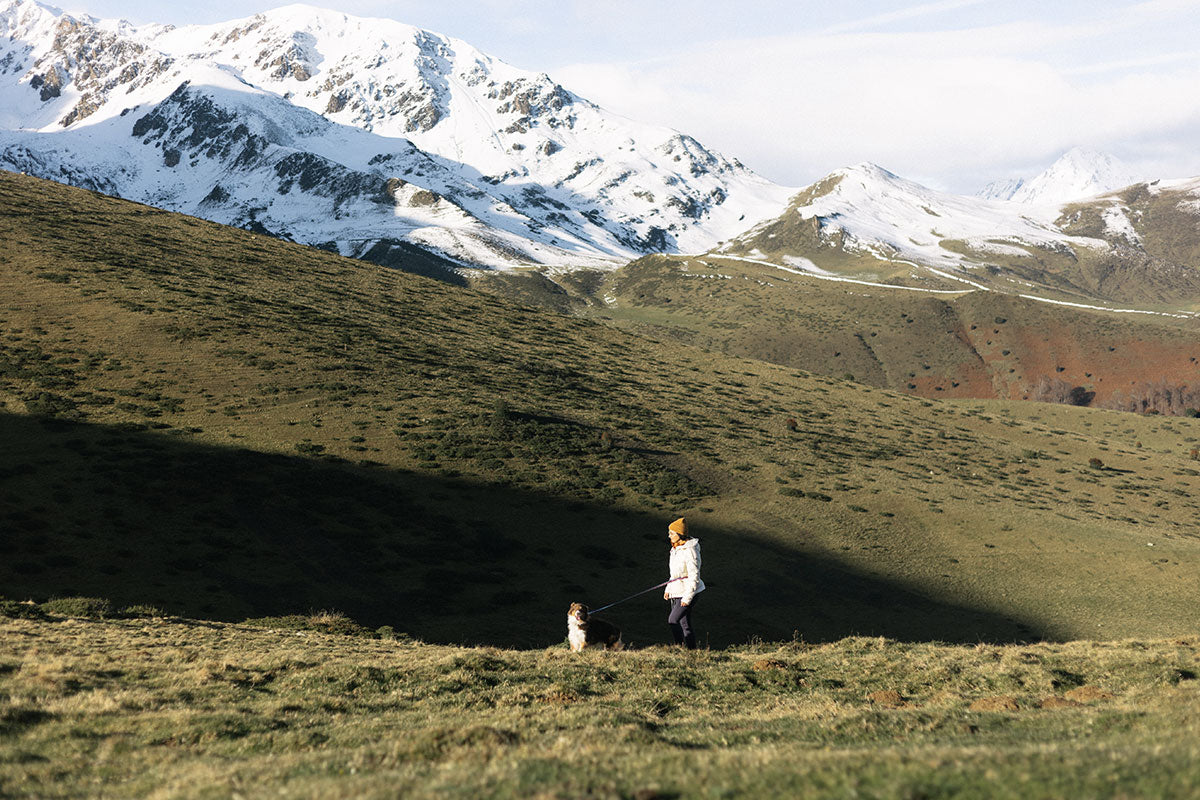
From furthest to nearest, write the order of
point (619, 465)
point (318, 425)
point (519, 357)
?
point (519, 357) < point (619, 465) < point (318, 425)

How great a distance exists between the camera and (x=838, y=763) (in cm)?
901

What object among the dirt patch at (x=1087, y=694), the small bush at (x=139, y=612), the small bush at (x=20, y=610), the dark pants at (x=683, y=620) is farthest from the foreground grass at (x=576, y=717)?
the small bush at (x=139, y=612)

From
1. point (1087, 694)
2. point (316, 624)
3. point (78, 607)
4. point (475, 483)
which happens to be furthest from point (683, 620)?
point (475, 483)

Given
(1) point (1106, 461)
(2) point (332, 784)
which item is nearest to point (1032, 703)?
(2) point (332, 784)

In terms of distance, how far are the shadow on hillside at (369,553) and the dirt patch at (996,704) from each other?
14225 mm

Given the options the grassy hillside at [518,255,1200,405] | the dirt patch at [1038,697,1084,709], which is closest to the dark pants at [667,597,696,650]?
the dirt patch at [1038,697,1084,709]

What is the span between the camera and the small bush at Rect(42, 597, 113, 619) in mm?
23453

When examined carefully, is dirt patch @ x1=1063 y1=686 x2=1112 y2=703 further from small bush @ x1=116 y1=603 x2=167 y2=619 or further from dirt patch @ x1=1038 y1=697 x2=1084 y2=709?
small bush @ x1=116 y1=603 x2=167 y2=619

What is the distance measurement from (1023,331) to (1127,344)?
20029 millimetres

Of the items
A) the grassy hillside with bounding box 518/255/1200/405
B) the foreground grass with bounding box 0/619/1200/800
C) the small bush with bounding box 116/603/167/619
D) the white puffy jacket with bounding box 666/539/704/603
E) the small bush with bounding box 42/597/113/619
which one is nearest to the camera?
the foreground grass with bounding box 0/619/1200/800

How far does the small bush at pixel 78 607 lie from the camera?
76.9 ft

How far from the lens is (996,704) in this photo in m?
16.0

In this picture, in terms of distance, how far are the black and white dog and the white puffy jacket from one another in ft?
6.83

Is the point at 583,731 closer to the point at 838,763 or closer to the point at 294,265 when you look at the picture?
the point at 838,763
